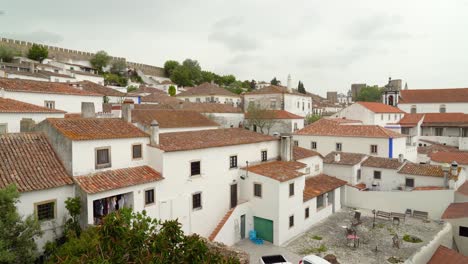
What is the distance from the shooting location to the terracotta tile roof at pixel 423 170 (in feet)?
87.8

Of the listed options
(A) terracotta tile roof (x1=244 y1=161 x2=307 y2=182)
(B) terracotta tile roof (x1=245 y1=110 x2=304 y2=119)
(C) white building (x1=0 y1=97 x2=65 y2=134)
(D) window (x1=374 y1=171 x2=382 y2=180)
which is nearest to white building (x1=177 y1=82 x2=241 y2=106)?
(B) terracotta tile roof (x1=245 y1=110 x2=304 y2=119)

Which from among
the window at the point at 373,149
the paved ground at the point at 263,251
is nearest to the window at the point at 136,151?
the paved ground at the point at 263,251

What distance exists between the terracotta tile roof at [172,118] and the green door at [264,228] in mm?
13099

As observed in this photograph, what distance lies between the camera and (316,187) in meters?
26.5

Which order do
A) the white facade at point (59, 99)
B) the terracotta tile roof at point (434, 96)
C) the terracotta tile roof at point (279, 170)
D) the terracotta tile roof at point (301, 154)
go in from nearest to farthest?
the terracotta tile roof at point (279, 170), the white facade at point (59, 99), the terracotta tile roof at point (301, 154), the terracotta tile roof at point (434, 96)

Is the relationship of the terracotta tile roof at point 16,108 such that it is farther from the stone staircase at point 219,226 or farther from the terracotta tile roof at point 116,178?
the stone staircase at point 219,226

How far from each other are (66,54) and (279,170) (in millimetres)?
83410

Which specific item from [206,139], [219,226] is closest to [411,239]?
[219,226]

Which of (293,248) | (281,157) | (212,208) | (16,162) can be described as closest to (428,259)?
(293,248)

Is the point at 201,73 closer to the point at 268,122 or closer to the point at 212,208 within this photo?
the point at 268,122

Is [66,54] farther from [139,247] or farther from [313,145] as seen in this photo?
[139,247]

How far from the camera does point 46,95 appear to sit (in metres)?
26.9

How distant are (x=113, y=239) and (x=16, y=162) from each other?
8691 mm

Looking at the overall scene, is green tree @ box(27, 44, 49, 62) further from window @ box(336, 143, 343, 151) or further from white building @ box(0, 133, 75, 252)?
window @ box(336, 143, 343, 151)
